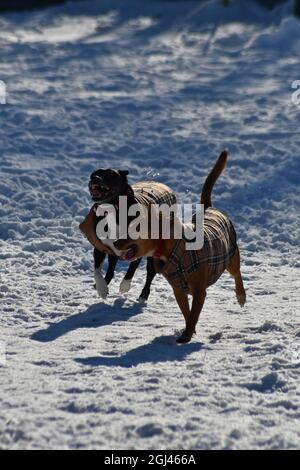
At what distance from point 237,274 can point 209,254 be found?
0.85 metres

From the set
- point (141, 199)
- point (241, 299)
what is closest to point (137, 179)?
point (241, 299)

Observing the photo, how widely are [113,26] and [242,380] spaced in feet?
44.0

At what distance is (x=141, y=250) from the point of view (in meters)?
6.39

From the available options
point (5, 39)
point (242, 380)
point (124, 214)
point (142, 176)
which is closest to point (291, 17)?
point (5, 39)

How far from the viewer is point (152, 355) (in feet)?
21.0

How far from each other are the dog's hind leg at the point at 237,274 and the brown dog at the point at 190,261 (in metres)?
0.24

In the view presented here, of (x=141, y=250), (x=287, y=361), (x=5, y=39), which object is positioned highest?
(x=141, y=250)

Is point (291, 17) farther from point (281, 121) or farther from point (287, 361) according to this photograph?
point (287, 361)

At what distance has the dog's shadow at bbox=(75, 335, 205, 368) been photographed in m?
6.20

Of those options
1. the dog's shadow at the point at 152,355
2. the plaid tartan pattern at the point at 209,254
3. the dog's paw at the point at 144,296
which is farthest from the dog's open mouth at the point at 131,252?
the dog's paw at the point at 144,296

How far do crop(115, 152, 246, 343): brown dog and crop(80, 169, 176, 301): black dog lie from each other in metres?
0.61

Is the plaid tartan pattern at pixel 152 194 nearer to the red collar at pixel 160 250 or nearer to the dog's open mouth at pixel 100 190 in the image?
the dog's open mouth at pixel 100 190

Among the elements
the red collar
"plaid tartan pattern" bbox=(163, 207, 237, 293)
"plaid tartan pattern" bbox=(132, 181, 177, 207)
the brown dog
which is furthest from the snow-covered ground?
"plaid tartan pattern" bbox=(132, 181, 177, 207)

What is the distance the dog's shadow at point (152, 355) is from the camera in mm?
6195
